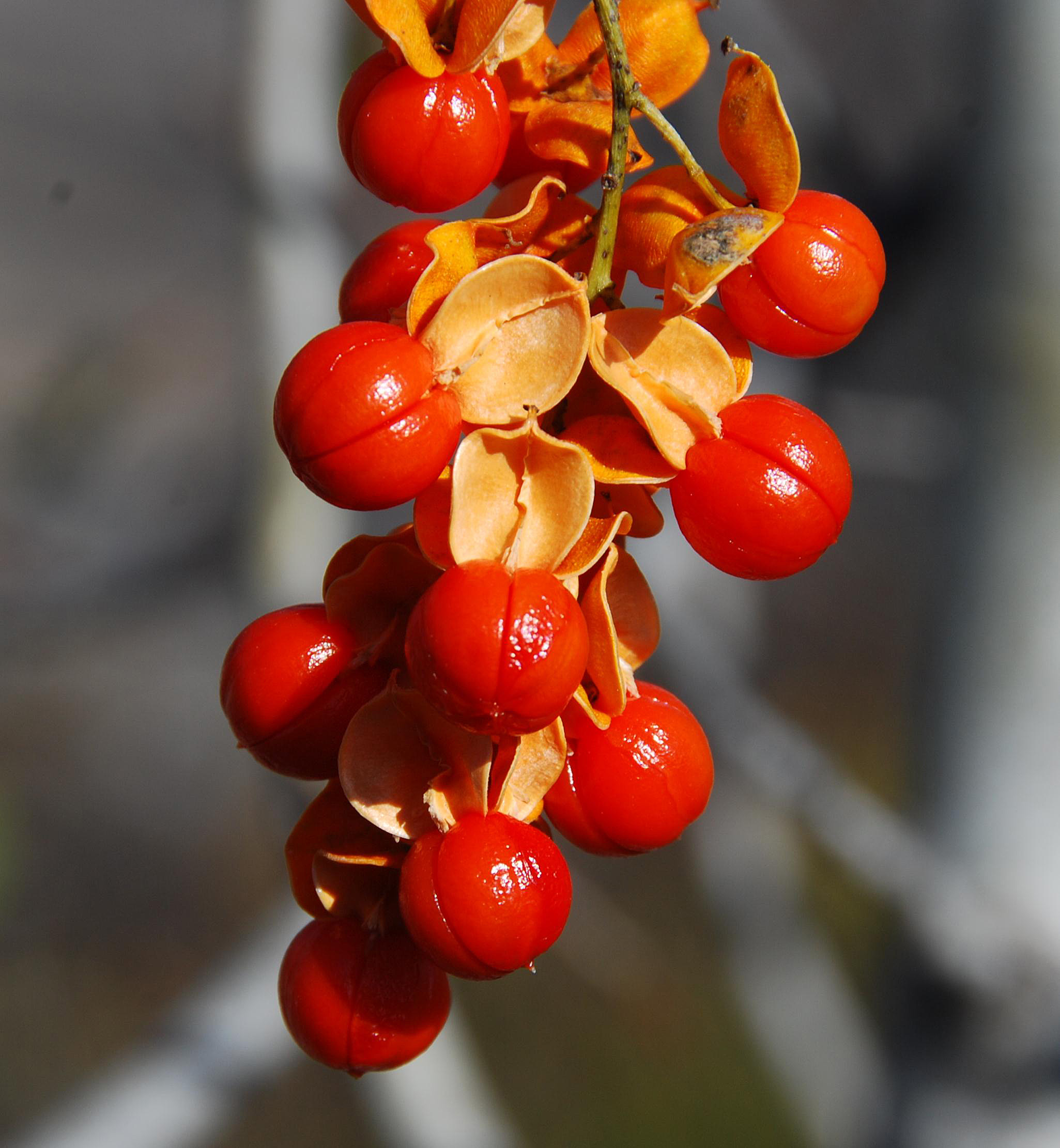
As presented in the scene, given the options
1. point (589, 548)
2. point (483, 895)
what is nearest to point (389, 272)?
point (589, 548)

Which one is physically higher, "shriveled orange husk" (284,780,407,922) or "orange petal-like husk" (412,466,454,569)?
"orange petal-like husk" (412,466,454,569)

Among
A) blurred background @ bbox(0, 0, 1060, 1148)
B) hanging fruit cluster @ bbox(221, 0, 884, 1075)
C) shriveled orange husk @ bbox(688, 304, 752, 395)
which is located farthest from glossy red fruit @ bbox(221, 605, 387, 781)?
blurred background @ bbox(0, 0, 1060, 1148)

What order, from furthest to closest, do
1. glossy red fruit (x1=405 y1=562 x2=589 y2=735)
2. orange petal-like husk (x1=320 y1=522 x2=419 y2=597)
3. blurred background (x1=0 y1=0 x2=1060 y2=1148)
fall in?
blurred background (x1=0 y1=0 x2=1060 y2=1148)
orange petal-like husk (x1=320 y1=522 x2=419 y2=597)
glossy red fruit (x1=405 y1=562 x2=589 y2=735)

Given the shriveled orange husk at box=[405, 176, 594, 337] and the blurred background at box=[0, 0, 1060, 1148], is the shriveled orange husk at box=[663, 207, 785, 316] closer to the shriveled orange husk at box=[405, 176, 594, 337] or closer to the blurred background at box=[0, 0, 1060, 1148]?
the shriveled orange husk at box=[405, 176, 594, 337]

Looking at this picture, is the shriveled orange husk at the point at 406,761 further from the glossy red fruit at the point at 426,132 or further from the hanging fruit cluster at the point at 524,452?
the glossy red fruit at the point at 426,132

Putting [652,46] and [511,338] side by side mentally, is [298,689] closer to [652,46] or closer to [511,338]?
[511,338]
